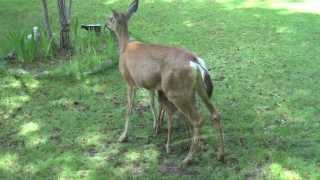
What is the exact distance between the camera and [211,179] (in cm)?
493

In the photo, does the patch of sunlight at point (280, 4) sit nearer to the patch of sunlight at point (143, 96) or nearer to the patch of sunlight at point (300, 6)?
the patch of sunlight at point (300, 6)

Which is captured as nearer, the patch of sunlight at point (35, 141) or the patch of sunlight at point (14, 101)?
the patch of sunlight at point (35, 141)

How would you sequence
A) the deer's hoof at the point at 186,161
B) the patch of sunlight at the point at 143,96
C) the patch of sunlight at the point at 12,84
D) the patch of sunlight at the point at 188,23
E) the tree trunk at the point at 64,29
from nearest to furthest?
the deer's hoof at the point at 186,161 < the patch of sunlight at the point at 143,96 < the patch of sunlight at the point at 12,84 < the tree trunk at the point at 64,29 < the patch of sunlight at the point at 188,23

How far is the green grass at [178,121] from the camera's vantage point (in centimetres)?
519

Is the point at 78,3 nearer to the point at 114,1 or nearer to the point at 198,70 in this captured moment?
the point at 114,1

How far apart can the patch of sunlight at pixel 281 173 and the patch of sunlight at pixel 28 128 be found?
7.89 ft

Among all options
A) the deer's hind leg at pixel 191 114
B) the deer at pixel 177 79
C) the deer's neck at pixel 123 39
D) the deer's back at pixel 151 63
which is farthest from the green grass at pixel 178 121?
the deer's neck at pixel 123 39

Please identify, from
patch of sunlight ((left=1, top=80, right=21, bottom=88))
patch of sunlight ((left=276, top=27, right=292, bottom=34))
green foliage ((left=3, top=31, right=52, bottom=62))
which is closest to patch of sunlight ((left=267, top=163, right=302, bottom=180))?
patch of sunlight ((left=1, top=80, right=21, bottom=88))

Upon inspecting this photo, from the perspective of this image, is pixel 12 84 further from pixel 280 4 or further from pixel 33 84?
pixel 280 4

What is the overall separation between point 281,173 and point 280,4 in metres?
6.26

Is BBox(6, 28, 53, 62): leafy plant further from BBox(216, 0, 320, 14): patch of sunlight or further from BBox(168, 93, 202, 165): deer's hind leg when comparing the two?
BBox(216, 0, 320, 14): patch of sunlight

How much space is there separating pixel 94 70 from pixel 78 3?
3.89m

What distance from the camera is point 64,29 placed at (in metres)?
7.92

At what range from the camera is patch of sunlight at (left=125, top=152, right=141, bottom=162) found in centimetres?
535
